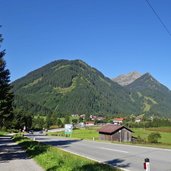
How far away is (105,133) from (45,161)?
208ft

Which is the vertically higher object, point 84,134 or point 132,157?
point 84,134

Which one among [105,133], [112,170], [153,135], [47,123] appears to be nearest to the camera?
[112,170]

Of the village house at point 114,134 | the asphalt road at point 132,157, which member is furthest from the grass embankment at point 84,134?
the asphalt road at point 132,157

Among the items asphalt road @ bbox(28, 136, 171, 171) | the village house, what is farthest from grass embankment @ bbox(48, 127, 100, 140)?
asphalt road @ bbox(28, 136, 171, 171)

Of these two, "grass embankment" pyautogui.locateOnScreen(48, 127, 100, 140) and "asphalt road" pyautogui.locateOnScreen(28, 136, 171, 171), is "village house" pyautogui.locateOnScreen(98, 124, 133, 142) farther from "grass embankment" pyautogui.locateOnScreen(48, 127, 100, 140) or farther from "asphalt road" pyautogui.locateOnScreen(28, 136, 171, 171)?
"asphalt road" pyautogui.locateOnScreen(28, 136, 171, 171)

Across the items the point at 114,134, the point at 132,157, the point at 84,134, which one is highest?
the point at 84,134

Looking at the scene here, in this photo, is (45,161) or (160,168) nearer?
(160,168)

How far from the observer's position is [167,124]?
602ft

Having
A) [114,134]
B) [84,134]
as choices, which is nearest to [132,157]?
[114,134]

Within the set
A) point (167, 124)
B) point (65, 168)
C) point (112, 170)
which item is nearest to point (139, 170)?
point (112, 170)

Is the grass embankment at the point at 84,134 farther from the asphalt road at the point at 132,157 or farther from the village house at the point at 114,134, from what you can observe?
the asphalt road at the point at 132,157

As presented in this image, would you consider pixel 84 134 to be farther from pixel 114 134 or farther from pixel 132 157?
pixel 132 157

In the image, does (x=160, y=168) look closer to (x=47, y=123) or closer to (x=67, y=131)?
(x=67, y=131)

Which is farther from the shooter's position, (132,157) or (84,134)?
(84,134)
